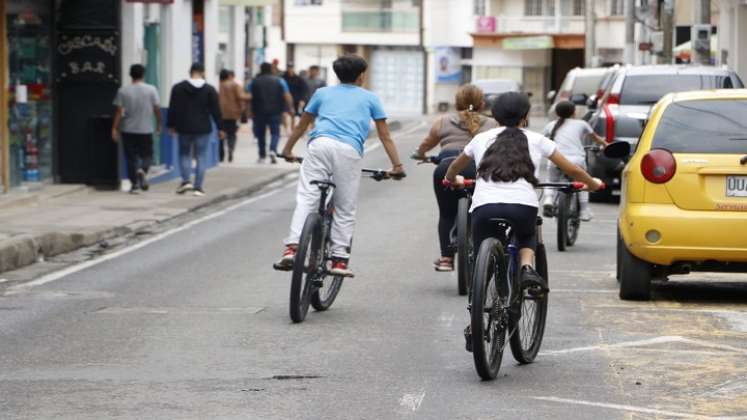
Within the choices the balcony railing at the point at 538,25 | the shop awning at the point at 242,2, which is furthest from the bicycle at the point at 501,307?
the balcony railing at the point at 538,25

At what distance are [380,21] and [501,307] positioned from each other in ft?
242

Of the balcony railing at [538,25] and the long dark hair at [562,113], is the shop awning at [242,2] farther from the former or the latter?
the balcony railing at [538,25]

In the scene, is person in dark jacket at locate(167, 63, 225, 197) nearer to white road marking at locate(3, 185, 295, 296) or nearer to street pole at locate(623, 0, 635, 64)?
white road marking at locate(3, 185, 295, 296)

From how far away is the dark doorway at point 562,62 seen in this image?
80000mm

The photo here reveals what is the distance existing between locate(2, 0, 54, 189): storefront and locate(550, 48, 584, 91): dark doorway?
188 feet

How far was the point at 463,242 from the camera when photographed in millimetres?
12453

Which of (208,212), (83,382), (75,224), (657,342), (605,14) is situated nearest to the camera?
(83,382)

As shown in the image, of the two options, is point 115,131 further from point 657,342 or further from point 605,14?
point 605,14

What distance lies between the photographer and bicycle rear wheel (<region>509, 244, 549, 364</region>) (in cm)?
955

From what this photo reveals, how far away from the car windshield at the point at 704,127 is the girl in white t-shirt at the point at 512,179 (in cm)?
270

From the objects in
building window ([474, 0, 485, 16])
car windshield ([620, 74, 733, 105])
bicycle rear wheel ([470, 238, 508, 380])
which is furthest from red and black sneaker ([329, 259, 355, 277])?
building window ([474, 0, 485, 16])

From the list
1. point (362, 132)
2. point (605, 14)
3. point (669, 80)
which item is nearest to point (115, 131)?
point (669, 80)

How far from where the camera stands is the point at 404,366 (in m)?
9.59

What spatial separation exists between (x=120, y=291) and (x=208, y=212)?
327 inches
